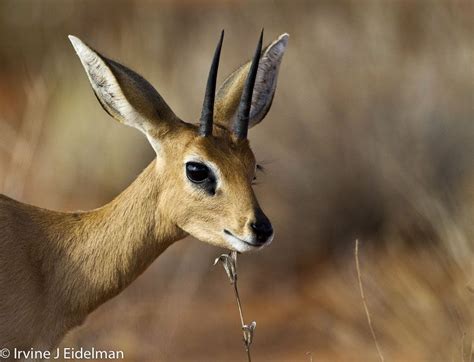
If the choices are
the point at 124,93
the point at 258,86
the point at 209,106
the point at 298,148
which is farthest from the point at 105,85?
the point at 298,148

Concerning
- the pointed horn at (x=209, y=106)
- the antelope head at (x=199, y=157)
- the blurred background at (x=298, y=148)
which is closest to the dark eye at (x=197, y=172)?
the antelope head at (x=199, y=157)

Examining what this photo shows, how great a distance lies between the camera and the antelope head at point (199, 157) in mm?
5332

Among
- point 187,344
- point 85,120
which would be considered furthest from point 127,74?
point 85,120

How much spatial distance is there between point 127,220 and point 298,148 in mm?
6783

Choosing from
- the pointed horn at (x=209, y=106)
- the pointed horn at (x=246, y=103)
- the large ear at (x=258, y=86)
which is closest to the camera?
the pointed horn at (x=209, y=106)

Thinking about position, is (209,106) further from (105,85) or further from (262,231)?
(262,231)

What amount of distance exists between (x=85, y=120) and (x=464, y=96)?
3855mm

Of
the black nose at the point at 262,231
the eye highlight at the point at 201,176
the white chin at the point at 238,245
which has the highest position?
the eye highlight at the point at 201,176

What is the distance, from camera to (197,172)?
5457 mm

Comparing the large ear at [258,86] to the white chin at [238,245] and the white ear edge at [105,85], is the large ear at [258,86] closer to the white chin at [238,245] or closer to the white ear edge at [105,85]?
the white ear edge at [105,85]

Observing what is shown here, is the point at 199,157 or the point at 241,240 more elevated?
the point at 199,157

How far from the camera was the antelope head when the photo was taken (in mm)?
5332

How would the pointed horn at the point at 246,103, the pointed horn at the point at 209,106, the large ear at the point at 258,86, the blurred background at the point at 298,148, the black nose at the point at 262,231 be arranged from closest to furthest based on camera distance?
the black nose at the point at 262,231 < the pointed horn at the point at 209,106 < the pointed horn at the point at 246,103 < the large ear at the point at 258,86 < the blurred background at the point at 298,148

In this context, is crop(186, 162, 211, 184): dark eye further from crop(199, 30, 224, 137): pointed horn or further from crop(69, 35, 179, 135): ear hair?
crop(69, 35, 179, 135): ear hair
